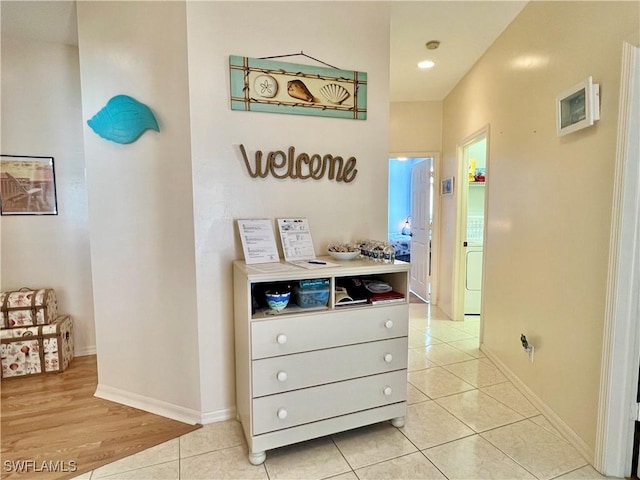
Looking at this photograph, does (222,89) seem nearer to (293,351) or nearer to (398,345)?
(293,351)

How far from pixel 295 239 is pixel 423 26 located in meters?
1.99

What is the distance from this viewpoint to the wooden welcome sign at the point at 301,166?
211cm

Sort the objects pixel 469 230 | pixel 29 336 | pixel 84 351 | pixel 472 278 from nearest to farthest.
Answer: pixel 29 336
pixel 84 351
pixel 472 278
pixel 469 230

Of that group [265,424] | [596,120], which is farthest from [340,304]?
[596,120]

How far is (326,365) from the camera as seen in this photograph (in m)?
1.82

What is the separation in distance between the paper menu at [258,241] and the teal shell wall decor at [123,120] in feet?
2.56

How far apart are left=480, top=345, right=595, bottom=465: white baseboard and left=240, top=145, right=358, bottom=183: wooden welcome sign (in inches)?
73.5

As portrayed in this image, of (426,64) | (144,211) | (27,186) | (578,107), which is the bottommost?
(144,211)

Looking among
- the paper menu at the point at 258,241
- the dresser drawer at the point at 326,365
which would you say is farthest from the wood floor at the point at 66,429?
the paper menu at the point at 258,241

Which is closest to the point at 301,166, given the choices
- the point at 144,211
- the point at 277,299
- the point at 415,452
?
the point at 277,299

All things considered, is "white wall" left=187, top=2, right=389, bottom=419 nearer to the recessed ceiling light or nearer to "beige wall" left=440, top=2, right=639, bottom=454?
"beige wall" left=440, top=2, right=639, bottom=454

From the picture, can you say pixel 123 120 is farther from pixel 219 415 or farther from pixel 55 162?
pixel 219 415

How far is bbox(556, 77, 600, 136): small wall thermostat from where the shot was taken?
5.69 feet

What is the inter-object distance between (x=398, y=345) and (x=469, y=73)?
2976mm
